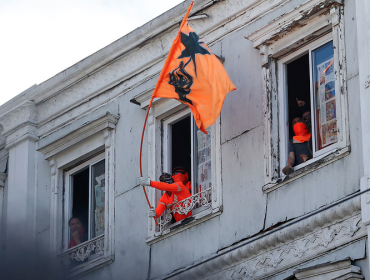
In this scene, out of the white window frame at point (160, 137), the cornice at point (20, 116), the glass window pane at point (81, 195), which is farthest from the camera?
the cornice at point (20, 116)

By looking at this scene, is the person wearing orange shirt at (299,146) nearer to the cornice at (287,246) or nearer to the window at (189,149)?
the cornice at (287,246)

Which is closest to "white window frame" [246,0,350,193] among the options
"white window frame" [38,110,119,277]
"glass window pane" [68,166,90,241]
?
"white window frame" [38,110,119,277]

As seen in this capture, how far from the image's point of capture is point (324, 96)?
13797 mm

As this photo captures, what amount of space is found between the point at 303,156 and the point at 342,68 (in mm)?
1303

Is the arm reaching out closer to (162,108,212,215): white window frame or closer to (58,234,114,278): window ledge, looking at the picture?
(162,108,212,215): white window frame

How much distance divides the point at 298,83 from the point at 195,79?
1.43m

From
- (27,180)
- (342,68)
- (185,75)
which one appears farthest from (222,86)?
(27,180)

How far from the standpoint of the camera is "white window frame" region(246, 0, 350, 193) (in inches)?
516

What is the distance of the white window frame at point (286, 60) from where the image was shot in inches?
516

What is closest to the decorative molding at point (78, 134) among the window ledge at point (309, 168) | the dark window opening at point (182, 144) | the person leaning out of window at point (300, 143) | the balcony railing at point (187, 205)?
the dark window opening at point (182, 144)

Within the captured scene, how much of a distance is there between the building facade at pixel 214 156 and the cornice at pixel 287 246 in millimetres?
18

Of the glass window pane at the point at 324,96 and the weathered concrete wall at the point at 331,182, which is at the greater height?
the glass window pane at the point at 324,96

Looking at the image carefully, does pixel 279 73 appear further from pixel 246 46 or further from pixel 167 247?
pixel 167 247

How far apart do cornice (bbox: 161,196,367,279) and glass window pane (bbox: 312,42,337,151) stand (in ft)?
4.21
